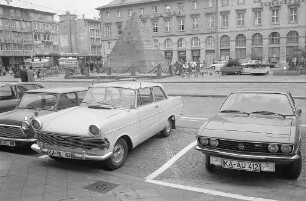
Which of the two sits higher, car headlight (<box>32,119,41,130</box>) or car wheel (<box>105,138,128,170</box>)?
car headlight (<box>32,119,41,130</box>)

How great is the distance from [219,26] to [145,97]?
58002 mm

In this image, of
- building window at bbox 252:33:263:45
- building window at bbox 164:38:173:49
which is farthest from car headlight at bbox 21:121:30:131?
building window at bbox 164:38:173:49

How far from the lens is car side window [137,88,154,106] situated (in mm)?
7341

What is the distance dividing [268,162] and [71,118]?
374cm

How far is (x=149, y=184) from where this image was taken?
522cm

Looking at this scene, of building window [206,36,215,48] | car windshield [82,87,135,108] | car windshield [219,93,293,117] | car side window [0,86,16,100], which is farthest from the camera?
building window [206,36,215,48]

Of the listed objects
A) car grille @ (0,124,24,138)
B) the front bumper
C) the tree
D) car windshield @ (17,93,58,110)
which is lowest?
the front bumper

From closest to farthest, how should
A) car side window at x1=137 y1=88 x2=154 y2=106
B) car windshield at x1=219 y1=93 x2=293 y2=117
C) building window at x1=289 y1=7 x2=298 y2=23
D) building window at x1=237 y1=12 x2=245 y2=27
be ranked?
car windshield at x1=219 y1=93 x2=293 y2=117 → car side window at x1=137 y1=88 x2=154 y2=106 → building window at x1=289 y1=7 x2=298 y2=23 → building window at x1=237 y1=12 x2=245 y2=27

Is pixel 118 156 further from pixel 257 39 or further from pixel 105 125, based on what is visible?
pixel 257 39

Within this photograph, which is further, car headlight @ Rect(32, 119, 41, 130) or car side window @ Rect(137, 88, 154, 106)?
car side window @ Rect(137, 88, 154, 106)

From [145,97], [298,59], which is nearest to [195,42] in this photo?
[298,59]

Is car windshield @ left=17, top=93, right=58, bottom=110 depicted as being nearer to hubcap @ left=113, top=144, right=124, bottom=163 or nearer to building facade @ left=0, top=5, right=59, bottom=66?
hubcap @ left=113, top=144, right=124, bottom=163

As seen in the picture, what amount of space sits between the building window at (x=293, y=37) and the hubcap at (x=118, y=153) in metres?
57.3

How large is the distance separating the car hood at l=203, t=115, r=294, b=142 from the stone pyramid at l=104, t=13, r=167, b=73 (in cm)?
3542
